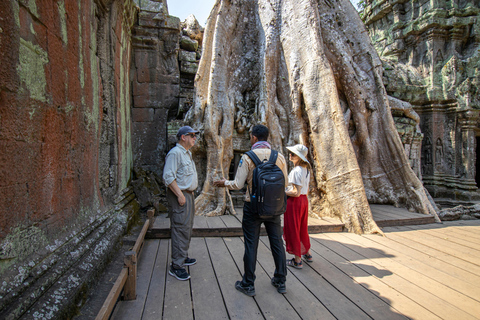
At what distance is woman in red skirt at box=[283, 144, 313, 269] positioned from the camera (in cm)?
236

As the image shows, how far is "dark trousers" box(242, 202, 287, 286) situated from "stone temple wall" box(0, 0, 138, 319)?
41.8 inches

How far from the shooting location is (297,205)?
2.41 meters

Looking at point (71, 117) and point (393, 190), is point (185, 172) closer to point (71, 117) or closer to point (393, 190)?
point (71, 117)

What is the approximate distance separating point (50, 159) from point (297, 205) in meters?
1.87

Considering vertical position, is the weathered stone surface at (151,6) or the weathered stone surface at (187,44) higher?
the weathered stone surface at (151,6)

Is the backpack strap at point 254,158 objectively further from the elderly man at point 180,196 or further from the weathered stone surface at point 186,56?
the weathered stone surface at point 186,56

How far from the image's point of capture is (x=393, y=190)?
4.48 meters

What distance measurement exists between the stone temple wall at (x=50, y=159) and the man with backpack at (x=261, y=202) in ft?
3.43

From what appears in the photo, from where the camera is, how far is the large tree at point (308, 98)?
3953 millimetres

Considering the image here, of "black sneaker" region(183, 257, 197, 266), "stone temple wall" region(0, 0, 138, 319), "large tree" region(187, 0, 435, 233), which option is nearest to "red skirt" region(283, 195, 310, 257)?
"black sneaker" region(183, 257, 197, 266)

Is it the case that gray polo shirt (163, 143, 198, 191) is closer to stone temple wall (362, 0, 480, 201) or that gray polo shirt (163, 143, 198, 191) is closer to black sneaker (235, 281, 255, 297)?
black sneaker (235, 281, 255, 297)

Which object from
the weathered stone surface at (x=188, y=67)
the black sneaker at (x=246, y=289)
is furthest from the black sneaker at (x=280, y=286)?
the weathered stone surface at (x=188, y=67)

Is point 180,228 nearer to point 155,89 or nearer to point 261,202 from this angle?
point 261,202

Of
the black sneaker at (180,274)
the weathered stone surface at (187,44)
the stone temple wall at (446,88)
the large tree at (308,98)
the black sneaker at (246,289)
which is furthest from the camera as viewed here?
the stone temple wall at (446,88)
